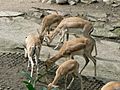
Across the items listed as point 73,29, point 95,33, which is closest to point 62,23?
point 73,29

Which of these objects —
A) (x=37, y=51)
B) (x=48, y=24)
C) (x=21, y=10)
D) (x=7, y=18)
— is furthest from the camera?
(x=21, y=10)

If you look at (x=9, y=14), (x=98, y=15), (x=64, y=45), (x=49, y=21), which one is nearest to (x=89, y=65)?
(x=64, y=45)

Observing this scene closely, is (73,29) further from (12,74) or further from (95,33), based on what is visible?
(12,74)

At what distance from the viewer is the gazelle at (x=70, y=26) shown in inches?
305

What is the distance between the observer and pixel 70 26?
7.93 metres

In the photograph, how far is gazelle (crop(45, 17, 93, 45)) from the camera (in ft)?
25.4

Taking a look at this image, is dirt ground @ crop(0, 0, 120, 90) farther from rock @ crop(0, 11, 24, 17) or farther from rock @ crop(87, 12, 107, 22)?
rock @ crop(0, 11, 24, 17)

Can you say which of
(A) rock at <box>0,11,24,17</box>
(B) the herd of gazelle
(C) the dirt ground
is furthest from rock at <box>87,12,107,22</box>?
(A) rock at <box>0,11,24,17</box>

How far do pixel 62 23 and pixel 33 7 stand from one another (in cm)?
259

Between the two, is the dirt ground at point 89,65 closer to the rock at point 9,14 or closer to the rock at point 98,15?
the rock at point 98,15

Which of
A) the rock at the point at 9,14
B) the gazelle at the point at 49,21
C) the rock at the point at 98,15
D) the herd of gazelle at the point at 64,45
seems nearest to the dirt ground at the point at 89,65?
the herd of gazelle at the point at 64,45

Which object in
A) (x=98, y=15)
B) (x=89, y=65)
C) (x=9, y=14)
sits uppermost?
(x=9, y=14)

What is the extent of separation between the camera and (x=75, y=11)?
10219 millimetres

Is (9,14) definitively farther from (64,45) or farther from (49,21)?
(64,45)
